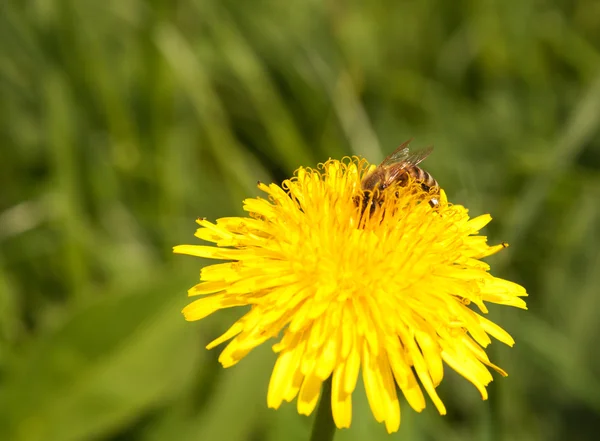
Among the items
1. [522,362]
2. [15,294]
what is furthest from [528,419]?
[15,294]

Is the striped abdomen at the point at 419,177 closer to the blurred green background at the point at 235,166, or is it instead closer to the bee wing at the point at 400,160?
the bee wing at the point at 400,160

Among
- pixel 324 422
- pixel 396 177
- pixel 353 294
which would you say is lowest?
pixel 324 422

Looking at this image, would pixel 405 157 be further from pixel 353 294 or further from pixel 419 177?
pixel 353 294

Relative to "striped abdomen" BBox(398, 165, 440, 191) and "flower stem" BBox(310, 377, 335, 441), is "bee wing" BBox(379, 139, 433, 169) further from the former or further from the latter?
"flower stem" BBox(310, 377, 335, 441)

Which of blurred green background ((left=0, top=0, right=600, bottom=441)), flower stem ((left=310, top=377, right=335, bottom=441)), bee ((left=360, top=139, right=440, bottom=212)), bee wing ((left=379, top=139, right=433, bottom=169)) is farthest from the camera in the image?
blurred green background ((left=0, top=0, right=600, bottom=441))

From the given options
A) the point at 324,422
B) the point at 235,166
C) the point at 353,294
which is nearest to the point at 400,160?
the point at 353,294

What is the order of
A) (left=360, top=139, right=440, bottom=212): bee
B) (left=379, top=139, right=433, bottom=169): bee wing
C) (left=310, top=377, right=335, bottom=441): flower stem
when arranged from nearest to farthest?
(left=310, top=377, right=335, bottom=441): flower stem → (left=360, top=139, right=440, bottom=212): bee → (left=379, top=139, right=433, bottom=169): bee wing

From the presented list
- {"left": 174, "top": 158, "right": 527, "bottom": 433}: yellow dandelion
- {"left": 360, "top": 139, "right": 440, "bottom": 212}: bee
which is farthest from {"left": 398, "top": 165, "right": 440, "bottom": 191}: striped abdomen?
{"left": 174, "top": 158, "right": 527, "bottom": 433}: yellow dandelion
